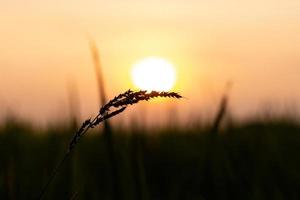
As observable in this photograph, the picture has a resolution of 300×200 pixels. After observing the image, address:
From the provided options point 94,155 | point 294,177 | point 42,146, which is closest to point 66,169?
point 294,177

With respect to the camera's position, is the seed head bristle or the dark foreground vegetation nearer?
the seed head bristle

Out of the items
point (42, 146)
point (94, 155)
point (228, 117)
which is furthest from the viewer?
point (42, 146)

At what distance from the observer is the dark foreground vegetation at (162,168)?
7.50 ft

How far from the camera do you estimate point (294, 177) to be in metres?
3.90

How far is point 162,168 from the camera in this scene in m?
4.94

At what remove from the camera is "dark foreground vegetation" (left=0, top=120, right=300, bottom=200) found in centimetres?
228

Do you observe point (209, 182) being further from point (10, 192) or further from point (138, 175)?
point (10, 192)

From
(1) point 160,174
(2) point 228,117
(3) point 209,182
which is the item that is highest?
(2) point 228,117

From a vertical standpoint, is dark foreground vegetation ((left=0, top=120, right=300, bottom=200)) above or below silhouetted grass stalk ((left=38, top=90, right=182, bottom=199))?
below

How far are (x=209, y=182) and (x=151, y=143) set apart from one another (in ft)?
12.6

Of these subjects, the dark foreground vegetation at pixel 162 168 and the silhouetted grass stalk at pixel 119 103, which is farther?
the dark foreground vegetation at pixel 162 168

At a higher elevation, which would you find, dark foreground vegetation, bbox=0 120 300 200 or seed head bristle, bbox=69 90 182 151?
seed head bristle, bbox=69 90 182 151

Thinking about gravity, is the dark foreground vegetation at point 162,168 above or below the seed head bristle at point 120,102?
below

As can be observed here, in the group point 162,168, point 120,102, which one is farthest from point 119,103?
point 162,168
